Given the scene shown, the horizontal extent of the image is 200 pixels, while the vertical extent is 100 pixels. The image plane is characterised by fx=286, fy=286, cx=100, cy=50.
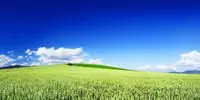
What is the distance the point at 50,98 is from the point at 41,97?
15.2 inches

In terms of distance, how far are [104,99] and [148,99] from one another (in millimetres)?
1937

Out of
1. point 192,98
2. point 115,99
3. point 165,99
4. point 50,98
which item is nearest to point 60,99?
point 50,98

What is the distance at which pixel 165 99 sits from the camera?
1223cm

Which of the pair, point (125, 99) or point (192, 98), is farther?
point (192, 98)

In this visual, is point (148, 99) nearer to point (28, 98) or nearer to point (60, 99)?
point (60, 99)

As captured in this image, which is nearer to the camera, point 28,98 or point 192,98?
point 28,98

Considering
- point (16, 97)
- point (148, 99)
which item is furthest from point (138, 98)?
point (16, 97)

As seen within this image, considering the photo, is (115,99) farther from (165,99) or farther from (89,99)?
(165,99)

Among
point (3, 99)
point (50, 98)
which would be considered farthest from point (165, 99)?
point (3, 99)

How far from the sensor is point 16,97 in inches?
483

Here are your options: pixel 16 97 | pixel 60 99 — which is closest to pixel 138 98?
pixel 60 99

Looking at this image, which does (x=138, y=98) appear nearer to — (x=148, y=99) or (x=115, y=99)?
(x=148, y=99)

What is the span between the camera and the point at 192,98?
1291 cm

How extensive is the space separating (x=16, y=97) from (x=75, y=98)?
8.27ft
